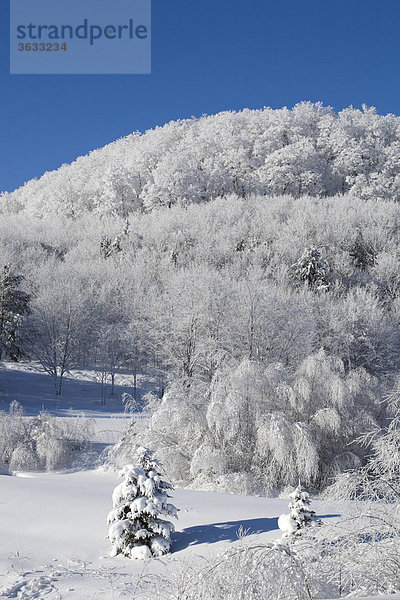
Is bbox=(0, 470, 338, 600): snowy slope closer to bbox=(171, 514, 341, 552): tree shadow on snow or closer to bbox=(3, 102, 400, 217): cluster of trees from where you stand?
bbox=(171, 514, 341, 552): tree shadow on snow

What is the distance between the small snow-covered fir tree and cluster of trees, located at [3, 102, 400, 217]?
59517 millimetres

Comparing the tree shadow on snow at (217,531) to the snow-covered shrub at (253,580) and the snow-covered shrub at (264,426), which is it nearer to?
the snow-covered shrub at (253,580)

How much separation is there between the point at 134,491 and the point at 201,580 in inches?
164

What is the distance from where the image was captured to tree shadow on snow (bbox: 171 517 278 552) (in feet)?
31.5

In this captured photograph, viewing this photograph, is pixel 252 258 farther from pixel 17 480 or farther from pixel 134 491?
pixel 134 491

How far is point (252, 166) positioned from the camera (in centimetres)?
7206

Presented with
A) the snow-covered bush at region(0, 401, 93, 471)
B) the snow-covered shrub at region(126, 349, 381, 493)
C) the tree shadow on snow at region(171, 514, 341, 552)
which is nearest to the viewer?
the tree shadow on snow at region(171, 514, 341, 552)

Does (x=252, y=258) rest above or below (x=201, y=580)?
above

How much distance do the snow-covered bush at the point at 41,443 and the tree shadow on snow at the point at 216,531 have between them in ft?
31.8

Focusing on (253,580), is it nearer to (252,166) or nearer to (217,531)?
(217,531)

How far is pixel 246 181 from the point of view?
233 ft

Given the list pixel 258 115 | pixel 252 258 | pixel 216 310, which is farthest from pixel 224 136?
pixel 216 310

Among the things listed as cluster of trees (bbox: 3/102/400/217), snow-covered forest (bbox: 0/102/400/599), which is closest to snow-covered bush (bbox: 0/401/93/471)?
snow-covered forest (bbox: 0/102/400/599)

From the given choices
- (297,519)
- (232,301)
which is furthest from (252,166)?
(297,519)
